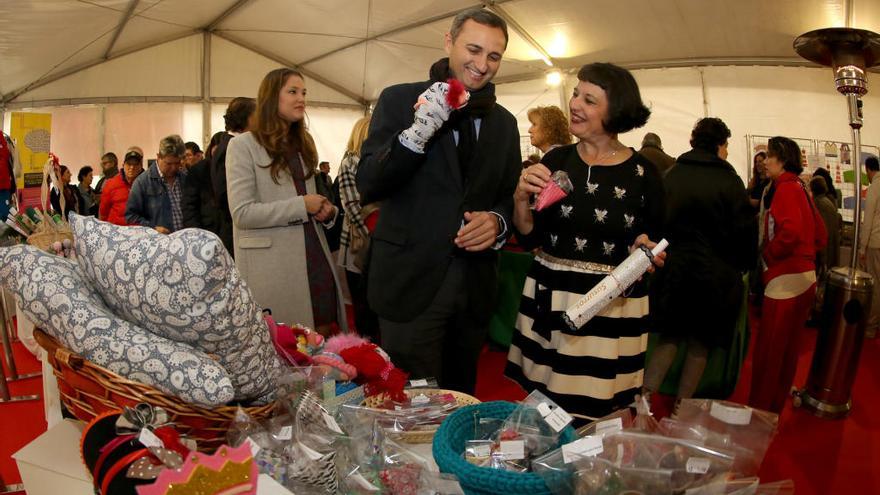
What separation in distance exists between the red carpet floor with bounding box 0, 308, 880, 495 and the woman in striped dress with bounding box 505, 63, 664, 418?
2.90 feet

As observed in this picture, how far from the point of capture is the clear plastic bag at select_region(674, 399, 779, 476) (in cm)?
82

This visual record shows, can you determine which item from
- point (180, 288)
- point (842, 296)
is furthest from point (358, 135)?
point (842, 296)

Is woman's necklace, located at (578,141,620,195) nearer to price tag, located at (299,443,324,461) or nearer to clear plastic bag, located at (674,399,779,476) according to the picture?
clear plastic bag, located at (674,399,779,476)

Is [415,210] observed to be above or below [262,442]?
above

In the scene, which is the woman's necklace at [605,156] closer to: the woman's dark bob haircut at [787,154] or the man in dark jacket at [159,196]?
the woman's dark bob haircut at [787,154]

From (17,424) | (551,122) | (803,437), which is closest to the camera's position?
(17,424)

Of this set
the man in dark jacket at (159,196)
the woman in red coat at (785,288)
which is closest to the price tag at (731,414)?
the woman in red coat at (785,288)

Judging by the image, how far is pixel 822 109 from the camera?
673 centimetres

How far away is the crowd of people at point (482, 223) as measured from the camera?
5.01 feet

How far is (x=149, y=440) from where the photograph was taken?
→ 31.2 inches

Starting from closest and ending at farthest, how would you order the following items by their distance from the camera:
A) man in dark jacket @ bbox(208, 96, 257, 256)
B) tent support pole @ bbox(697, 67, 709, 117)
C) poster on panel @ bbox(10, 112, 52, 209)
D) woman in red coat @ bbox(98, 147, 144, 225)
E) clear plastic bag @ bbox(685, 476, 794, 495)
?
1. clear plastic bag @ bbox(685, 476, 794, 495)
2. man in dark jacket @ bbox(208, 96, 257, 256)
3. poster on panel @ bbox(10, 112, 52, 209)
4. woman in red coat @ bbox(98, 147, 144, 225)
5. tent support pole @ bbox(697, 67, 709, 117)

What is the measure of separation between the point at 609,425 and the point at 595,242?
91cm

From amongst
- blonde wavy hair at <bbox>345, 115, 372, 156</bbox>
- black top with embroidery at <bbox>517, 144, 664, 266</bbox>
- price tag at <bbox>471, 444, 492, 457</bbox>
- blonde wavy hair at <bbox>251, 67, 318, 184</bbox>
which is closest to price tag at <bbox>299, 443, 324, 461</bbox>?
price tag at <bbox>471, 444, 492, 457</bbox>

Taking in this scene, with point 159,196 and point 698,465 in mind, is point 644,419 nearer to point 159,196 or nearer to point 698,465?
point 698,465
